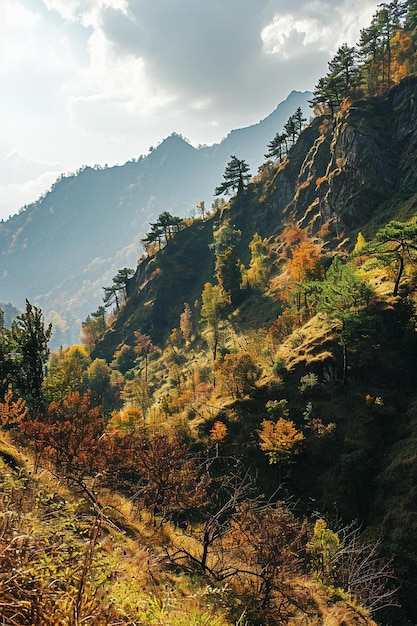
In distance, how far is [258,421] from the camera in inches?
1292

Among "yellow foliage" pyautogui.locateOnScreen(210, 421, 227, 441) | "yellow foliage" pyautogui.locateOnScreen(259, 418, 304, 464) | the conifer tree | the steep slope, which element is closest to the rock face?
the steep slope

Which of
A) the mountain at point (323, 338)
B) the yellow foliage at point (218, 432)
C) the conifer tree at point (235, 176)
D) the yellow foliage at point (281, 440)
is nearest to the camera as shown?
the mountain at point (323, 338)

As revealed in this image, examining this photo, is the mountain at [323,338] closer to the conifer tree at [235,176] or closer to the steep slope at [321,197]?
the steep slope at [321,197]

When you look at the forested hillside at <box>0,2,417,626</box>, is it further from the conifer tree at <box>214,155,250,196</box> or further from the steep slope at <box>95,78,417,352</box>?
the conifer tree at <box>214,155,250,196</box>

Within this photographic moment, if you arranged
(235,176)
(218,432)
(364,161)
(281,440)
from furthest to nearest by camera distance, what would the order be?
(235,176), (364,161), (218,432), (281,440)

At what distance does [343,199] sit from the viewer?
231 ft

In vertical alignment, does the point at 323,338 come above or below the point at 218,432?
above

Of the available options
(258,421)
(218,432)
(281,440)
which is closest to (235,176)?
(258,421)

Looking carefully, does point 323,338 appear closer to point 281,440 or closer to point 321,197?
point 281,440

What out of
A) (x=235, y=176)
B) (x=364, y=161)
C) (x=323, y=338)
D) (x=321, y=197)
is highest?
(x=235, y=176)

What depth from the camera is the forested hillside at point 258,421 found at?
283 inches

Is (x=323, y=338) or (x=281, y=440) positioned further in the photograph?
(x=323, y=338)

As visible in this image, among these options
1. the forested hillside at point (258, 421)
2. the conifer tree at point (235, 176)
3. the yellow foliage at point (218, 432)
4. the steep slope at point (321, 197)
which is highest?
the conifer tree at point (235, 176)

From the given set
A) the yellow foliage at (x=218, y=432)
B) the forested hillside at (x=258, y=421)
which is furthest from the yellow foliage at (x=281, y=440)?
the yellow foliage at (x=218, y=432)
